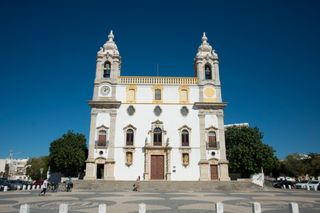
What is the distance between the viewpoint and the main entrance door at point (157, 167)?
3384 centimetres

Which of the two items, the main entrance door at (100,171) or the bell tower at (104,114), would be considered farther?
the main entrance door at (100,171)

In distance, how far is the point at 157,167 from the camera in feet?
112

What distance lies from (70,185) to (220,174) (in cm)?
1783

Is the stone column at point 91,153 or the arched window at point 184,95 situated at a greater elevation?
the arched window at point 184,95

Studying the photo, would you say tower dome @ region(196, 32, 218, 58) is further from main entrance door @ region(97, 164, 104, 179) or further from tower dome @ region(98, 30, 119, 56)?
main entrance door @ region(97, 164, 104, 179)

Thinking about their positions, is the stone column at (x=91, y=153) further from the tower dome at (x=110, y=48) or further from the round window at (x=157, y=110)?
the tower dome at (x=110, y=48)

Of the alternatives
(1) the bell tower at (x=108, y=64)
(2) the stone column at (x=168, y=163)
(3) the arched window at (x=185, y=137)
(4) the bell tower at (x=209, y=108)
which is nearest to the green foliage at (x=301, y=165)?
(4) the bell tower at (x=209, y=108)

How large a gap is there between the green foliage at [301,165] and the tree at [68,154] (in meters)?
50.4

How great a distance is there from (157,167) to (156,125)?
5366 mm

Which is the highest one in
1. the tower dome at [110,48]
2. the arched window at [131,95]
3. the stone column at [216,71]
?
the tower dome at [110,48]

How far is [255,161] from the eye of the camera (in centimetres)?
4050

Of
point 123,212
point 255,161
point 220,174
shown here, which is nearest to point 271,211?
point 123,212

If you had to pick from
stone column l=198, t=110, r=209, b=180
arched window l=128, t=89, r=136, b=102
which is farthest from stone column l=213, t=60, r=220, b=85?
arched window l=128, t=89, r=136, b=102

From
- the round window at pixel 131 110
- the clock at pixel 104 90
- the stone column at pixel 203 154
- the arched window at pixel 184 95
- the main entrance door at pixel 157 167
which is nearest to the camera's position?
the stone column at pixel 203 154
